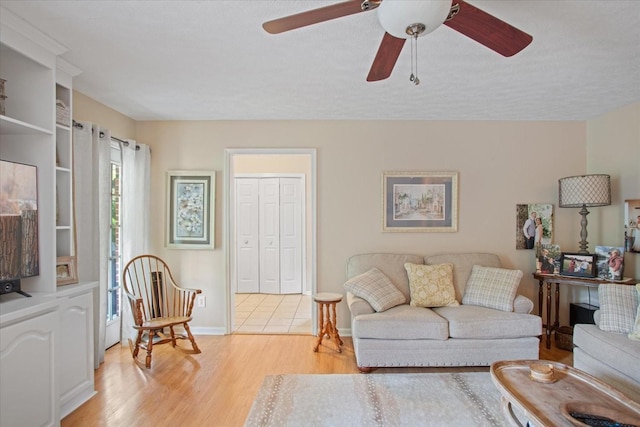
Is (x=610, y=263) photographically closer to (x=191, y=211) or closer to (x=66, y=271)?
(x=191, y=211)

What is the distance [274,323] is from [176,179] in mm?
2064

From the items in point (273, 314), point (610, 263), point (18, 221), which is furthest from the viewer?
point (273, 314)

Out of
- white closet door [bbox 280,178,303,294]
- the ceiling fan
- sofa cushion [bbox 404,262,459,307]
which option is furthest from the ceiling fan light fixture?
white closet door [bbox 280,178,303,294]

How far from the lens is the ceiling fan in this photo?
4.39 ft

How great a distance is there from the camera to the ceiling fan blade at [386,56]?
1.68 m

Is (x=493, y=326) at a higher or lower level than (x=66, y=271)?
lower

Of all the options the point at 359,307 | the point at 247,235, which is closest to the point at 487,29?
the point at 359,307

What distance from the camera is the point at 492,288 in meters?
3.29

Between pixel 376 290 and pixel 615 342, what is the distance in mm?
1730

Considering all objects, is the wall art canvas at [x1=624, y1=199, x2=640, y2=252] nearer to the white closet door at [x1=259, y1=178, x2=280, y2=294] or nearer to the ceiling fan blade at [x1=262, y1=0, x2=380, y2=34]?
the ceiling fan blade at [x1=262, y1=0, x2=380, y2=34]

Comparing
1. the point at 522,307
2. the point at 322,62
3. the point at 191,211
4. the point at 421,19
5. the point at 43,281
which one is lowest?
the point at 522,307

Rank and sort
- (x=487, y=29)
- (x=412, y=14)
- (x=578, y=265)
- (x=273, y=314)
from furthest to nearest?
1. (x=273, y=314)
2. (x=578, y=265)
3. (x=487, y=29)
4. (x=412, y=14)

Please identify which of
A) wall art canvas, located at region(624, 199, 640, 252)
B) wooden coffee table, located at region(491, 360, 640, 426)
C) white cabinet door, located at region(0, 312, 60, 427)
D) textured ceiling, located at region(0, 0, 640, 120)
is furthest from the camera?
wall art canvas, located at region(624, 199, 640, 252)

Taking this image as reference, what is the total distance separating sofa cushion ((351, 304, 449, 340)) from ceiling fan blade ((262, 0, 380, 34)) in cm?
230
